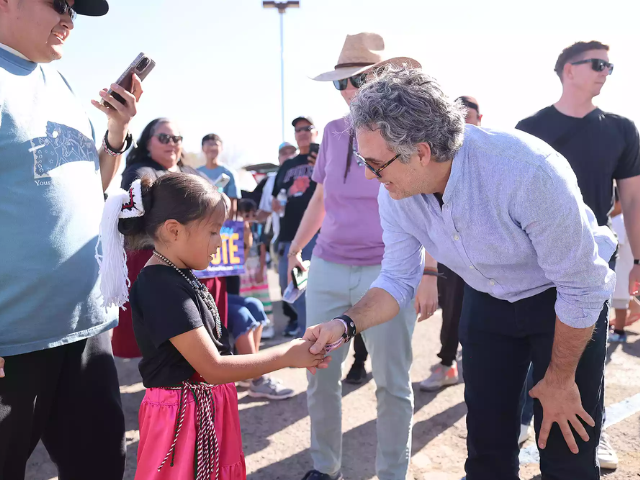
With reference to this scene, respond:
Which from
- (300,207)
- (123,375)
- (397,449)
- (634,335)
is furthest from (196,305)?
(634,335)

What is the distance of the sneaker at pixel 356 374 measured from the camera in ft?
15.2

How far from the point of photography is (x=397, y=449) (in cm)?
277

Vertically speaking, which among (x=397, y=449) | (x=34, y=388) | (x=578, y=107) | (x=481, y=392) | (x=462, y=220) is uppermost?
(x=578, y=107)

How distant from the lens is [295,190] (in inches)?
Answer: 232

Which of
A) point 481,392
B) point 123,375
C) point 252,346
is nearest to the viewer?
point 481,392

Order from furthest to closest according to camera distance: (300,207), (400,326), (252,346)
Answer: (300,207) < (252,346) < (400,326)

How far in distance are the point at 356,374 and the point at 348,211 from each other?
2.14 m

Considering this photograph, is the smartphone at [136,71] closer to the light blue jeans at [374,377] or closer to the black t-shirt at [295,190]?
the light blue jeans at [374,377]

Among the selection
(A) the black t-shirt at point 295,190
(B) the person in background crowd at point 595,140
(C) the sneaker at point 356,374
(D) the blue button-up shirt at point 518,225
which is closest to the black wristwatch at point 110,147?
(D) the blue button-up shirt at point 518,225

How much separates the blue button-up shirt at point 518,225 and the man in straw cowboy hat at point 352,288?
0.73 m

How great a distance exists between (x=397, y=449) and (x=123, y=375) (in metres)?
3.04

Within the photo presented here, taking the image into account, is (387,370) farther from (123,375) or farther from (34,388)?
(123,375)

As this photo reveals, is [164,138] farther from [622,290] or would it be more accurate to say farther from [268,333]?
[622,290]

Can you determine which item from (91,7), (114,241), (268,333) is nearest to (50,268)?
(114,241)
